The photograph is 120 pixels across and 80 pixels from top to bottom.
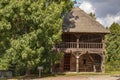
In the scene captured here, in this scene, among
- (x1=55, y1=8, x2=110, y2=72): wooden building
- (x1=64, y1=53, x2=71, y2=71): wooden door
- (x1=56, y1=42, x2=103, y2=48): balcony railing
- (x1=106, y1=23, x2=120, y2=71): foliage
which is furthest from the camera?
(x1=106, y1=23, x2=120, y2=71): foliage

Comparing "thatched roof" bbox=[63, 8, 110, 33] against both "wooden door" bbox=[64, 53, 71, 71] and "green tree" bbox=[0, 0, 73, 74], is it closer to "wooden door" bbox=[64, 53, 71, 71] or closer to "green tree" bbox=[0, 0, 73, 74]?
"wooden door" bbox=[64, 53, 71, 71]

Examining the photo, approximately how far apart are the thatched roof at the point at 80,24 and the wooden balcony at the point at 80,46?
1.93 metres

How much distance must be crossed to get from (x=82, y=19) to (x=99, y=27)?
10.1ft

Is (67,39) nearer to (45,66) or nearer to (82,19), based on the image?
(82,19)

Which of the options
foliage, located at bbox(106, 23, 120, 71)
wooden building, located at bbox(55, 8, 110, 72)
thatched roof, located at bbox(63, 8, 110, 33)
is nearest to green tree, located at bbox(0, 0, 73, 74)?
thatched roof, located at bbox(63, 8, 110, 33)

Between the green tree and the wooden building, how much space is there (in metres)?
6.28

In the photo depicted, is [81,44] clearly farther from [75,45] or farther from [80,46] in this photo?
[75,45]

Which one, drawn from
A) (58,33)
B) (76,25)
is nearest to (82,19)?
(76,25)

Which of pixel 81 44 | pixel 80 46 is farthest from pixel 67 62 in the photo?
pixel 81 44

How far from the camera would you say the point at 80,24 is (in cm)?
4453

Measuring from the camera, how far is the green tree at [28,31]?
114ft

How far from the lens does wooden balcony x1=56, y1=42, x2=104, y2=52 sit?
43.3 m

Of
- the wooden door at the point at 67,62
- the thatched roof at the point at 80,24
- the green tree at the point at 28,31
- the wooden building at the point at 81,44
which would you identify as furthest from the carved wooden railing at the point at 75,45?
the green tree at the point at 28,31

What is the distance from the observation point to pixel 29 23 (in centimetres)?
3672
